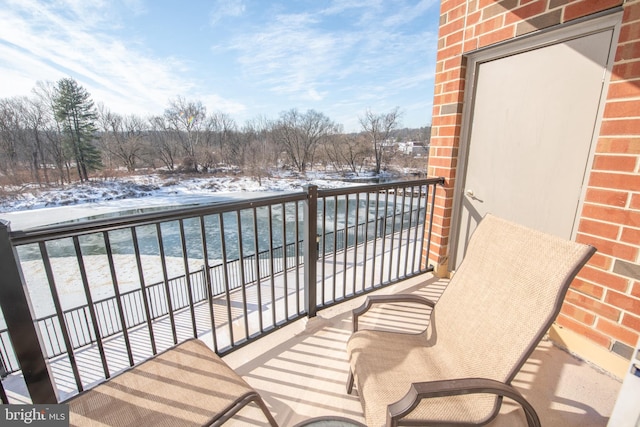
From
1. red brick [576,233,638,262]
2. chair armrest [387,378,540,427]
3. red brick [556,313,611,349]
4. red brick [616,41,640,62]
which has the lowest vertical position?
red brick [556,313,611,349]

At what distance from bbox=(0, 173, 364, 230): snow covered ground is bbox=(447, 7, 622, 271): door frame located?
13.8 m

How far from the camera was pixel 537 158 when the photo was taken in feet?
6.33

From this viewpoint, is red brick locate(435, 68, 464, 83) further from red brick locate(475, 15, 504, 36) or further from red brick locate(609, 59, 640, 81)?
red brick locate(609, 59, 640, 81)

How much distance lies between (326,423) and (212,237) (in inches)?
545

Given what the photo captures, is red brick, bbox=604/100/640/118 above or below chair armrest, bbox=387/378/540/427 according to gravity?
above

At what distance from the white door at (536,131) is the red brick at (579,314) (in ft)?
1.53

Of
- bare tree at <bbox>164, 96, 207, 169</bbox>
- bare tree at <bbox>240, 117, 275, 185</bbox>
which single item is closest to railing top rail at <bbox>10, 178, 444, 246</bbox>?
bare tree at <bbox>240, 117, 275, 185</bbox>

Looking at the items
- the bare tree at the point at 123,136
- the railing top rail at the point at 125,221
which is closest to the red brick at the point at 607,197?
the railing top rail at the point at 125,221

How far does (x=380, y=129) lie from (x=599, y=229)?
2577cm

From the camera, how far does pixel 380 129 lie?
25703 millimetres

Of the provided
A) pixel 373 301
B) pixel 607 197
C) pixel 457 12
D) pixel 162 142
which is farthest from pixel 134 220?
pixel 162 142

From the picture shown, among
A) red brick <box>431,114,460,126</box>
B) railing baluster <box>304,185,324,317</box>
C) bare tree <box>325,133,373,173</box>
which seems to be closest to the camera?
railing baluster <box>304,185,324,317</box>

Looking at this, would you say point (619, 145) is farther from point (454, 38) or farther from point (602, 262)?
point (454, 38)

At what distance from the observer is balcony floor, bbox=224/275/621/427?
1372 millimetres
